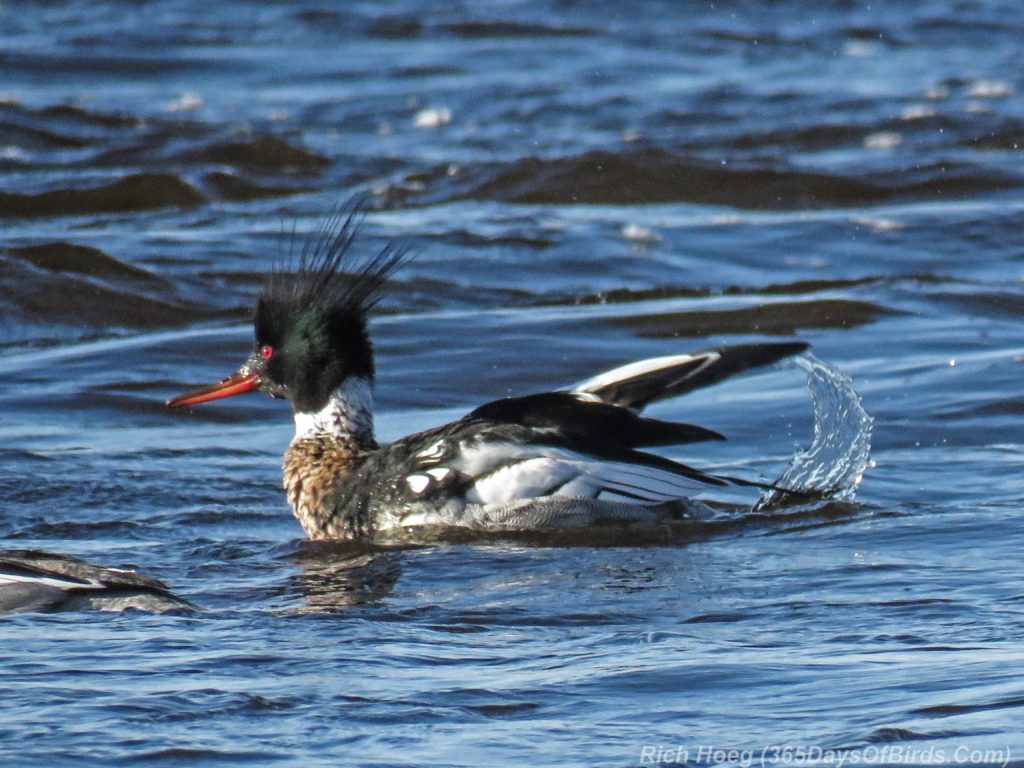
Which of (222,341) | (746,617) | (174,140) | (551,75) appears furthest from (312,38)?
(746,617)

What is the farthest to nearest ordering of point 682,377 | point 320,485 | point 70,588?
point 320,485 < point 682,377 < point 70,588

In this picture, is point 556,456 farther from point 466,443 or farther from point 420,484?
point 420,484

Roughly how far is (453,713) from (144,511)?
3.05m

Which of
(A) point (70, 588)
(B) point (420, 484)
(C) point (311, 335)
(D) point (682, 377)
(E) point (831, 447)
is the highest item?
(C) point (311, 335)

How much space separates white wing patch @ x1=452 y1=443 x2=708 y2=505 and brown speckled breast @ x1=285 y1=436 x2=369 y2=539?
54cm

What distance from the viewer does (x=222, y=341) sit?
10.8m

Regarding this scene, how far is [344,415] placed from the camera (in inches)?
308

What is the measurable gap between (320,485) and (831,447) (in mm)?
2083

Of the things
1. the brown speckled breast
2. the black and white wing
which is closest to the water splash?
the black and white wing

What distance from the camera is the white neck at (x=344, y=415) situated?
780 centimetres

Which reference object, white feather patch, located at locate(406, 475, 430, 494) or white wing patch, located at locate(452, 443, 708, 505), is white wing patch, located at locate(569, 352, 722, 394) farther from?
white feather patch, located at locate(406, 475, 430, 494)

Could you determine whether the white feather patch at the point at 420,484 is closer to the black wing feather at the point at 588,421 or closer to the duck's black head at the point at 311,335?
the black wing feather at the point at 588,421

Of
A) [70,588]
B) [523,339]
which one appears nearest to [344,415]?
[70,588]

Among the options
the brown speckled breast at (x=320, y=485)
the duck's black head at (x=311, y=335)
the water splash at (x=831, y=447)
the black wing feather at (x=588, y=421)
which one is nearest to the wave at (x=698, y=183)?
the water splash at (x=831, y=447)
